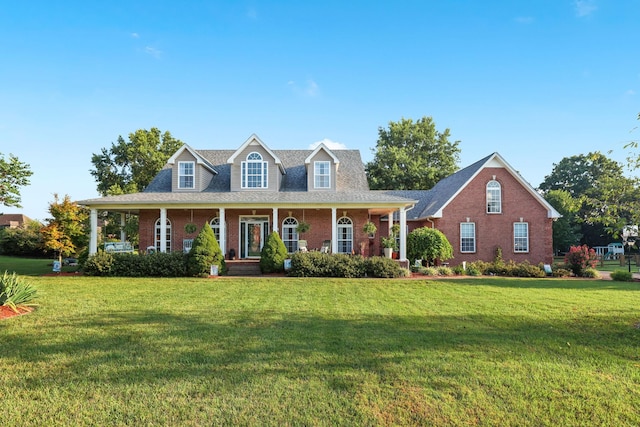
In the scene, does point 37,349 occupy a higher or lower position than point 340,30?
lower

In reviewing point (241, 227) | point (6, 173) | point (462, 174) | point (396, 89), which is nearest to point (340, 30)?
point (396, 89)

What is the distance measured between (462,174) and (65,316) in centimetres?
2246

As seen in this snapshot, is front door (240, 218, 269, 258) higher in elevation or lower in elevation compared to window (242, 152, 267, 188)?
lower

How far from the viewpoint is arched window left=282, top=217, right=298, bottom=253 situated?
21.0m

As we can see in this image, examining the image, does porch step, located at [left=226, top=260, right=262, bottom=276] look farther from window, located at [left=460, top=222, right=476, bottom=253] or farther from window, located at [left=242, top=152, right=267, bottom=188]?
window, located at [left=460, top=222, right=476, bottom=253]

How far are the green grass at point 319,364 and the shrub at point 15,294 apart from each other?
41 centimetres

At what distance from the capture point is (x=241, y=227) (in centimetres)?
2120

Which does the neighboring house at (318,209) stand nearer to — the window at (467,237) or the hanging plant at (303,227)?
the window at (467,237)

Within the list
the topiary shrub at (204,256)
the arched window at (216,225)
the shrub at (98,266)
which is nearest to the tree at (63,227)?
the shrub at (98,266)

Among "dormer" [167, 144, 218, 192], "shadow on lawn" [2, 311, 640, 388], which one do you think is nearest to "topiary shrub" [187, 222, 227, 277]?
"dormer" [167, 144, 218, 192]

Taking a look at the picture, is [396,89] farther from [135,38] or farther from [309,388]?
[309,388]

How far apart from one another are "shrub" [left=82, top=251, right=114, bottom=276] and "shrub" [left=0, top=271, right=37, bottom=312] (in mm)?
7422

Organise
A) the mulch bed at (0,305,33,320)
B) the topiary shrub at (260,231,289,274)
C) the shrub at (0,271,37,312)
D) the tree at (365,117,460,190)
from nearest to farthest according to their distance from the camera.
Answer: the mulch bed at (0,305,33,320) < the shrub at (0,271,37,312) < the topiary shrub at (260,231,289,274) < the tree at (365,117,460,190)

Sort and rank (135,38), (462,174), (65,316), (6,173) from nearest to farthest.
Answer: (65,316) < (135,38) < (6,173) < (462,174)
